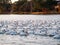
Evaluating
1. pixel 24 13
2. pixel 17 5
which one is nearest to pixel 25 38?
pixel 17 5

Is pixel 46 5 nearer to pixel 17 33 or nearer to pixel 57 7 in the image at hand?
pixel 57 7

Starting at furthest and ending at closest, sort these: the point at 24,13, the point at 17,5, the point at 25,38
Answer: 1. the point at 24,13
2. the point at 17,5
3. the point at 25,38

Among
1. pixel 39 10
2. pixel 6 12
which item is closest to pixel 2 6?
pixel 6 12

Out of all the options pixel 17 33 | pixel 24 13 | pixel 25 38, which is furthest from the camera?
pixel 24 13

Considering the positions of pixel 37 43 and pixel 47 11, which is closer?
pixel 37 43

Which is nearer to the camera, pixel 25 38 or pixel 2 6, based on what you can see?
pixel 25 38

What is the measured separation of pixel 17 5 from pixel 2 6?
463 mm

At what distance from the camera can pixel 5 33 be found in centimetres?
147

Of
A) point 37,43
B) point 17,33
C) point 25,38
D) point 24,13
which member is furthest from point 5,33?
point 24,13

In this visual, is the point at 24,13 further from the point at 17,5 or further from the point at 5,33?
the point at 5,33

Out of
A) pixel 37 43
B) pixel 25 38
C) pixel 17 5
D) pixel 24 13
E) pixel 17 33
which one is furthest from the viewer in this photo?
pixel 24 13

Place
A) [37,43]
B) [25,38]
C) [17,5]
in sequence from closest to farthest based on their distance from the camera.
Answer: [37,43] < [25,38] < [17,5]

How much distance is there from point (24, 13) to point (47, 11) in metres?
0.46

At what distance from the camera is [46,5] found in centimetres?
455
